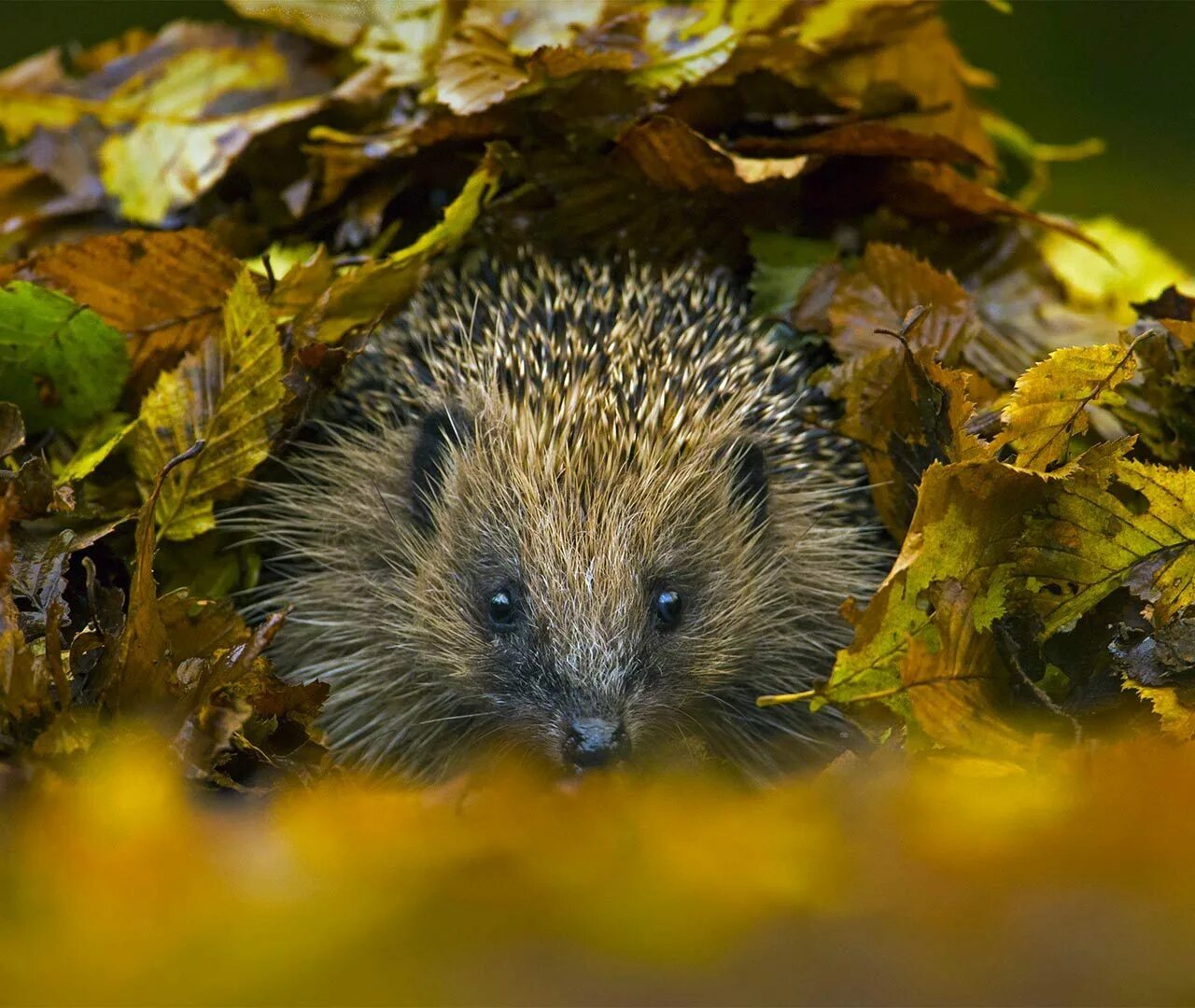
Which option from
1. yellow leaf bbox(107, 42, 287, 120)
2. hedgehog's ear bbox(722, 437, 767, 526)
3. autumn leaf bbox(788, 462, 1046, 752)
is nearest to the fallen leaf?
autumn leaf bbox(788, 462, 1046, 752)

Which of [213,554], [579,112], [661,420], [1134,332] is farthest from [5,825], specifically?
[1134,332]

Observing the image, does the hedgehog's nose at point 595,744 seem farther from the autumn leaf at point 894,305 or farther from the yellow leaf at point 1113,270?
the yellow leaf at point 1113,270

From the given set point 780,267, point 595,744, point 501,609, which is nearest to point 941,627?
point 595,744

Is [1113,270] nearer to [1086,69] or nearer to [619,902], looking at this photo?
[1086,69]

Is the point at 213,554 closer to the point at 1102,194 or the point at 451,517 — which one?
the point at 451,517

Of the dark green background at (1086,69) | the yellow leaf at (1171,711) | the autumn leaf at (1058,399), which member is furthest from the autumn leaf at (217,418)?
the dark green background at (1086,69)

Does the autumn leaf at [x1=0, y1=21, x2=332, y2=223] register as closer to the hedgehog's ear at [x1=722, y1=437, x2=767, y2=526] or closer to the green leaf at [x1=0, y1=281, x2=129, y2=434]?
the green leaf at [x1=0, y1=281, x2=129, y2=434]
